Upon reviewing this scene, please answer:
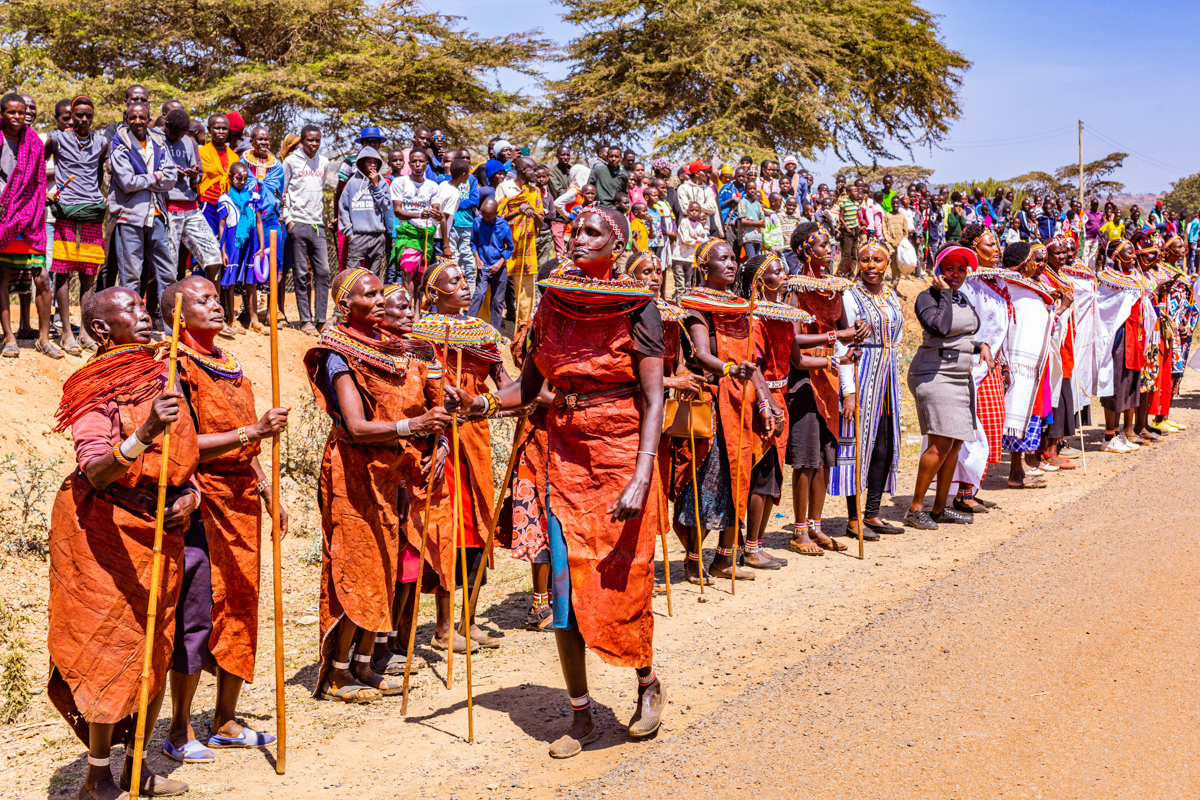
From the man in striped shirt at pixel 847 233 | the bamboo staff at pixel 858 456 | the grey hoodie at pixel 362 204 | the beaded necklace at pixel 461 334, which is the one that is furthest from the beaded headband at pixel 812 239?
the man in striped shirt at pixel 847 233

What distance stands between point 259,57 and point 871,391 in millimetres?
17775

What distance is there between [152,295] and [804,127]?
20.8 metres

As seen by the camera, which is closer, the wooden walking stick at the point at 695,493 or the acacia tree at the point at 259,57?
the wooden walking stick at the point at 695,493

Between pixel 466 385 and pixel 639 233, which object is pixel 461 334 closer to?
pixel 466 385

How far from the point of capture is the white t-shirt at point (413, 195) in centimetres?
1205

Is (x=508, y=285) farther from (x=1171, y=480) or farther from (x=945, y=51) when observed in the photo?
(x=945, y=51)

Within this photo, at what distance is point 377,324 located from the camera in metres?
5.24

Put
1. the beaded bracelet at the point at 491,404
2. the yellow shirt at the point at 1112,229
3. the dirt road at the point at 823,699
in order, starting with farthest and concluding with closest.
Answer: the yellow shirt at the point at 1112,229, the beaded bracelet at the point at 491,404, the dirt road at the point at 823,699

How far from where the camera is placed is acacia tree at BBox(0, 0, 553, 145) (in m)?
20.0

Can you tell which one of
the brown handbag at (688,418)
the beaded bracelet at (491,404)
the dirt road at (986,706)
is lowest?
the dirt road at (986,706)

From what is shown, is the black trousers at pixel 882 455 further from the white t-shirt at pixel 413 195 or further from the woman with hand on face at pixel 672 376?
the white t-shirt at pixel 413 195

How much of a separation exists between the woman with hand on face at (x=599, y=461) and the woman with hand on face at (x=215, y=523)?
2.98 feet

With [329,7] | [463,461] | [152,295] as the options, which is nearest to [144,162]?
[152,295]

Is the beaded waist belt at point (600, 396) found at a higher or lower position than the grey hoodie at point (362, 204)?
lower
